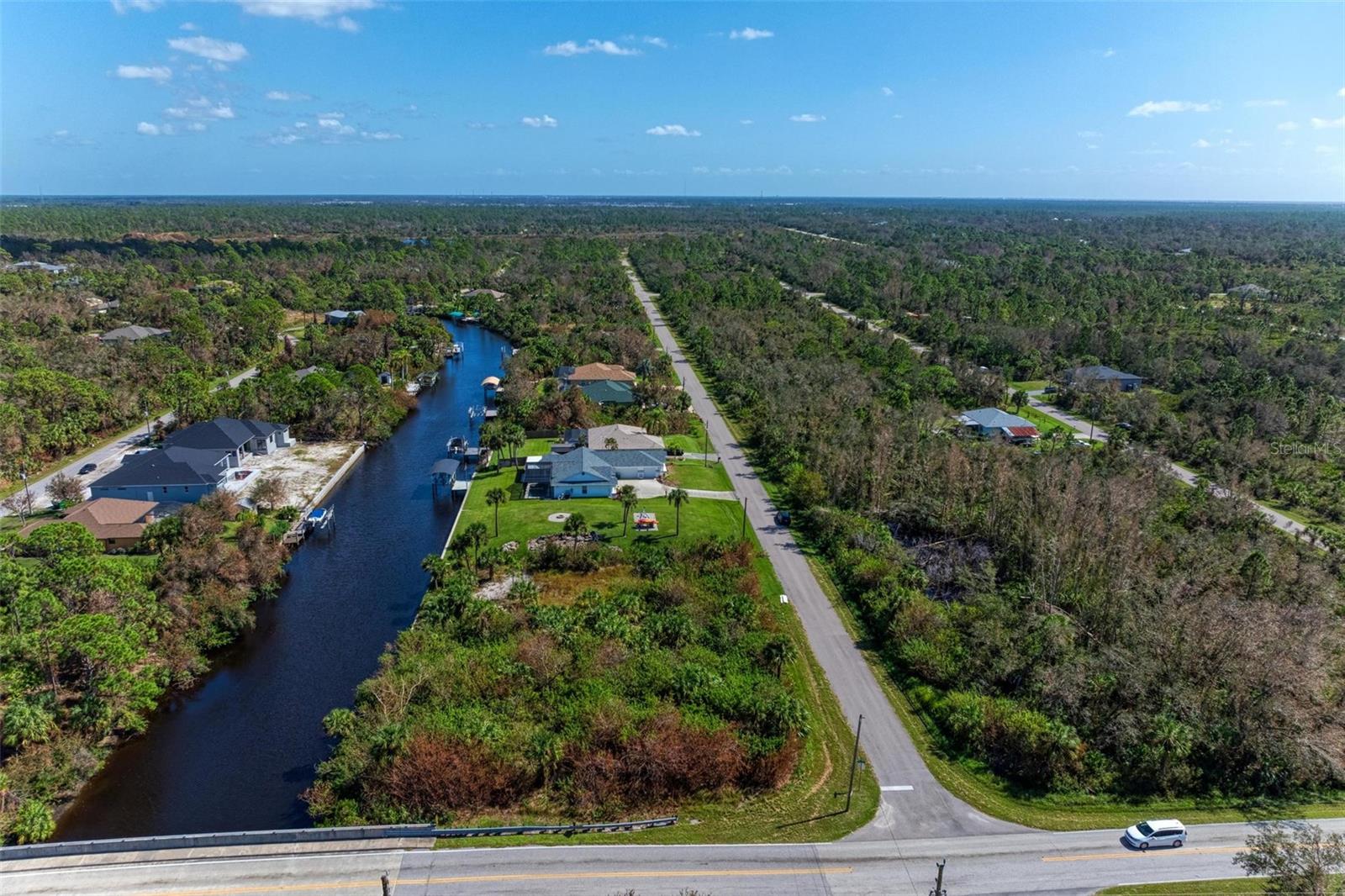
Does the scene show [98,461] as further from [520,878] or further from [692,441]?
[520,878]

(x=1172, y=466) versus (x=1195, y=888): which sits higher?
(x=1172, y=466)

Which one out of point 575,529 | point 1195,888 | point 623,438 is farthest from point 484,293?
point 1195,888

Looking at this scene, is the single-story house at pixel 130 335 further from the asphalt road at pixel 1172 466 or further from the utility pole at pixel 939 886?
the asphalt road at pixel 1172 466

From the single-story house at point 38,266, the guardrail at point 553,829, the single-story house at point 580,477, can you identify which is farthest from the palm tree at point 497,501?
the single-story house at point 38,266

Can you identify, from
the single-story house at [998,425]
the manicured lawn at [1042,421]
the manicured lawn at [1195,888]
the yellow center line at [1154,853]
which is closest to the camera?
the manicured lawn at [1195,888]

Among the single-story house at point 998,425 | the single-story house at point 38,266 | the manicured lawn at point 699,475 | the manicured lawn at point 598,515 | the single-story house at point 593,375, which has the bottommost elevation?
the manicured lawn at point 598,515

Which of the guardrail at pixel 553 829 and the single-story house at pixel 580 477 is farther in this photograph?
the single-story house at pixel 580 477
